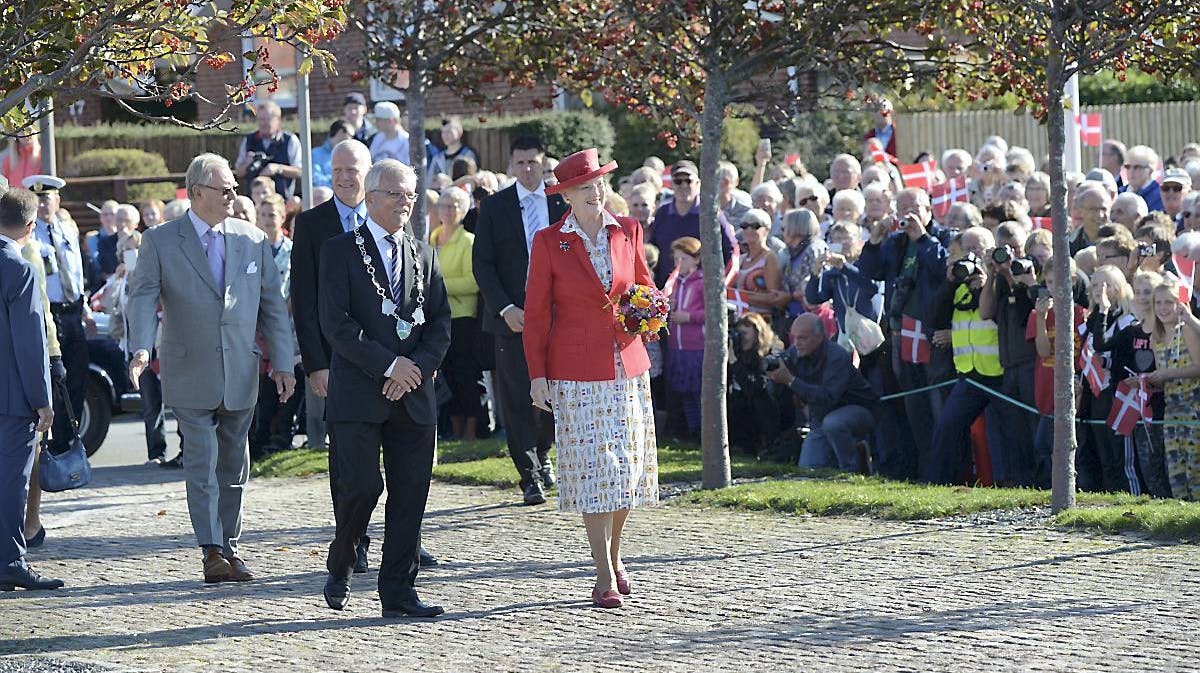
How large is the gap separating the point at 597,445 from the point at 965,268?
479 centimetres

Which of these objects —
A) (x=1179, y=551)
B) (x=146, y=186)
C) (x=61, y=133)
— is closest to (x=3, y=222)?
(x=1179, y=551)

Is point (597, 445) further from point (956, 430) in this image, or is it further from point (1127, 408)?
point (956, 430)

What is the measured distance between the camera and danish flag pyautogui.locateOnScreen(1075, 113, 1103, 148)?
2172cm

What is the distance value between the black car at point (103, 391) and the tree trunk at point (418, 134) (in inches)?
128

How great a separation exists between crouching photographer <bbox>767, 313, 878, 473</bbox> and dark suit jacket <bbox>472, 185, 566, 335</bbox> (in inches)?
107

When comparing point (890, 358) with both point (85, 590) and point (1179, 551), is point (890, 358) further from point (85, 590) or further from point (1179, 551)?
point (85, 590)

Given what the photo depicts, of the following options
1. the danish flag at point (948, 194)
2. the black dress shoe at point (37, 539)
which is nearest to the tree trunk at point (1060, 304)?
the black dress shoe at point (37, 539)

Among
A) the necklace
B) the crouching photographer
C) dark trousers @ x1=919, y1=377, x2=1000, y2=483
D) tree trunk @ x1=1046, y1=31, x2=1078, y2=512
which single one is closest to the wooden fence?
the crouching photographer

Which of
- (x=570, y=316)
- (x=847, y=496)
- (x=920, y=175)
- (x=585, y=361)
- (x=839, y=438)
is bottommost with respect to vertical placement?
(x=847, y=496)

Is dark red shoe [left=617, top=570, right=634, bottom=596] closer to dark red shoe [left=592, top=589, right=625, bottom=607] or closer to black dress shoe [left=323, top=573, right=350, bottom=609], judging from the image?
dark red shoe [left=592, top=589, right=625, bottom=607]

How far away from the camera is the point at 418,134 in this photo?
1456cm

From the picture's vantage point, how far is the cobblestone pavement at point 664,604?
7.62 metres

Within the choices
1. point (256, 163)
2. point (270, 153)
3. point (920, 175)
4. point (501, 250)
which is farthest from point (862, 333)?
point (270, 153)

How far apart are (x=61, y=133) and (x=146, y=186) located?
5.22m
